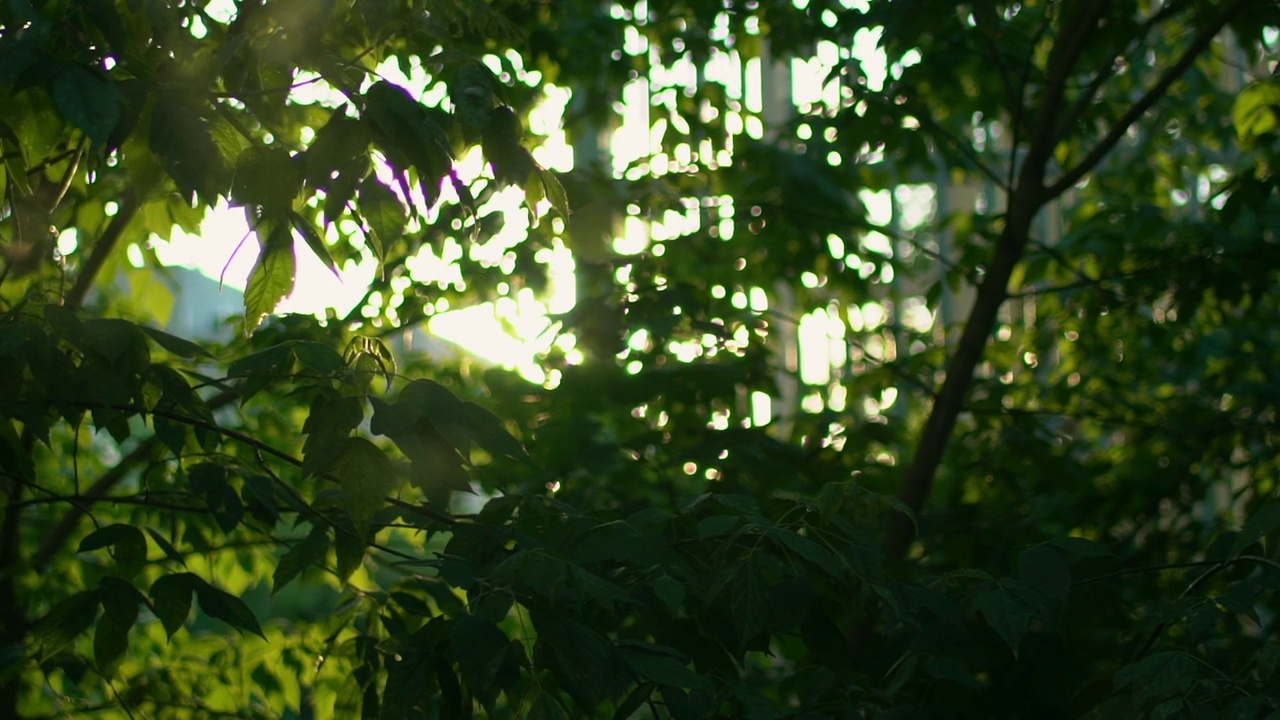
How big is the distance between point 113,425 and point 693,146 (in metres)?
2.38

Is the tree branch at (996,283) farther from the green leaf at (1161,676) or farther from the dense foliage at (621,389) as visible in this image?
the green leaf at (1161,676)

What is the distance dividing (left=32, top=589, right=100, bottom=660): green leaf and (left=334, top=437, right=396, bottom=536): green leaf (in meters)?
0.54

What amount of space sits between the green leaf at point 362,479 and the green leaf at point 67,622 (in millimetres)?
542

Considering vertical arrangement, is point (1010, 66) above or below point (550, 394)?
above

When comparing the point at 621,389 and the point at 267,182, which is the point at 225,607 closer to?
the point at 267,182

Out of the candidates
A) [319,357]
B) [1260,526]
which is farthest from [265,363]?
[1260,526]

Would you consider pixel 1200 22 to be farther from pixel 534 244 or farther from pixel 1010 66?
pixel 534 244

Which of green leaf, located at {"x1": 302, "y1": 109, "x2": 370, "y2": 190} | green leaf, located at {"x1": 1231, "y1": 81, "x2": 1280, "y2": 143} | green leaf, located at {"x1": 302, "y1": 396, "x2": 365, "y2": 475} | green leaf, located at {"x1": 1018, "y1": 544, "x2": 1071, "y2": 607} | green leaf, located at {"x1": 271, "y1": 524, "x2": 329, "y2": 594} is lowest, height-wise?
green leaf, located at {"x1": 271, "y1": 524, "x2": 329, "y2": 594}

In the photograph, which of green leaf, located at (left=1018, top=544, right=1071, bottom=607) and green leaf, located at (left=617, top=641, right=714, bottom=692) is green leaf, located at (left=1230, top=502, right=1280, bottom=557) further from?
green leaf, located at (left=617, top=641, right=714, bottom=692)

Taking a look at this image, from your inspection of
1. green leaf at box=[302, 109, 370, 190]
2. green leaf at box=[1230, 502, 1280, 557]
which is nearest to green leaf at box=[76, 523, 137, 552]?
green leaf at box=[302, 109, 370, 190]

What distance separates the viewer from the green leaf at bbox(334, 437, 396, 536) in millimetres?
1692

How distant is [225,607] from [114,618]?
0.59 feet

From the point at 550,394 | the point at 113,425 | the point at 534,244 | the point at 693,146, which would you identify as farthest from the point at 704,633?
the point at 693,146

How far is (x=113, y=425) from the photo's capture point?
2.19 metres
